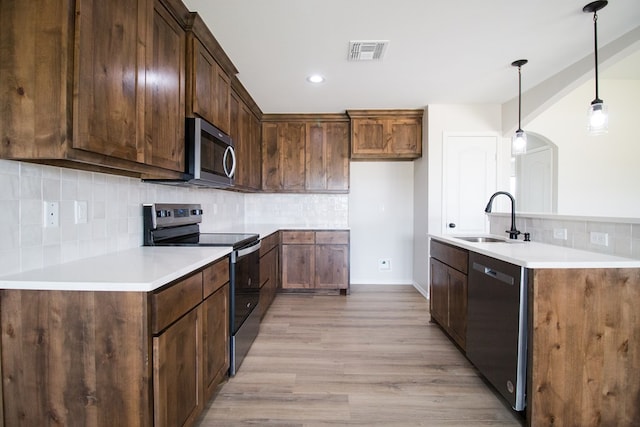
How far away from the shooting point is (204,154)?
2061 millimetres

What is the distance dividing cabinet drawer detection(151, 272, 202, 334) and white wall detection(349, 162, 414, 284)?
3.28 metres

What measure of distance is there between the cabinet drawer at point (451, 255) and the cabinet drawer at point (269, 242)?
5.47ft

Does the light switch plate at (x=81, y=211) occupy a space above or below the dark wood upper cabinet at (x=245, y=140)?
below

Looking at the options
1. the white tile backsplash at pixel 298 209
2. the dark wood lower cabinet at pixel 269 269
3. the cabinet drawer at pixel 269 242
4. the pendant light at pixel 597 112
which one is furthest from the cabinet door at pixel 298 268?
the pendant light at pixel 597 112

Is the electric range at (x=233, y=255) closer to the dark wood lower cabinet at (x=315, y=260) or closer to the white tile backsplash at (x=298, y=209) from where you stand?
the dark wood lower cabinet at (x=315, y=260)

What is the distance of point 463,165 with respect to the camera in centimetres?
379

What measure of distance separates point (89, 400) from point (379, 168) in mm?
4049

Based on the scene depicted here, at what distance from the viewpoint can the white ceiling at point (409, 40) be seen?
1.93 metres

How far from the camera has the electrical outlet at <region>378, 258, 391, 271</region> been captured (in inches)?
178

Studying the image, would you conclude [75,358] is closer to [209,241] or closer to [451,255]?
[209,241]

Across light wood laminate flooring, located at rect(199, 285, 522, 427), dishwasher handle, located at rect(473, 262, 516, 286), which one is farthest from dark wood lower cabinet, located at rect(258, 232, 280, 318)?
dishwasher handle, located at rect(473, 262, 516, 286)

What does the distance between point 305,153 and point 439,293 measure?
250 cm

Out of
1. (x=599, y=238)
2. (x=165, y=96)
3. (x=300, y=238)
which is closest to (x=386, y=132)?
(x=300, y=238)

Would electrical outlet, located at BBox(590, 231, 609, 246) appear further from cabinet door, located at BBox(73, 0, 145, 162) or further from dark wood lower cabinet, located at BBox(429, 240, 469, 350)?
cabinet door, located at BBox(73, 0, 145, 162)
